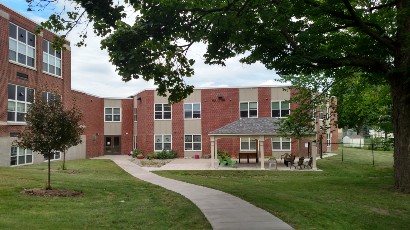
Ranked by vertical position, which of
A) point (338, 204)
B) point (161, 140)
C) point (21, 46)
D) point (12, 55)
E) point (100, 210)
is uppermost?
point (21, 46)

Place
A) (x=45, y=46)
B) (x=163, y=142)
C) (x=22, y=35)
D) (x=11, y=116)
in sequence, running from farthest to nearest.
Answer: (x=163, y=142) < (x=45, y=46) < (x=22, y=35) < (x=11, y=116)

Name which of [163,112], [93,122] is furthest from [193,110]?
[93,122]

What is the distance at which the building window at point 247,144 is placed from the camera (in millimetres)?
39625

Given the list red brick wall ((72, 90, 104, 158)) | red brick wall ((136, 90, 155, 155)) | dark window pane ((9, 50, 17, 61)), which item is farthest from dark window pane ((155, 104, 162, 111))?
dark window pane ((9, 50, 17, 61))

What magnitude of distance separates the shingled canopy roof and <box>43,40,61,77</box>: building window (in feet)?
48.3

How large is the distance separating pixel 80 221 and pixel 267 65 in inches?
373

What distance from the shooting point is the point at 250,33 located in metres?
13.8

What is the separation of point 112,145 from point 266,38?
36.9 m

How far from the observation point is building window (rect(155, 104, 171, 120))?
139 feet

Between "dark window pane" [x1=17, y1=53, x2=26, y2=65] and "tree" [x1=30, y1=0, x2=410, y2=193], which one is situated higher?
"dark window pane" [x1=17, y1=53, x2=26, y2=65]

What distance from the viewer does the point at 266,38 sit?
14.2 meters

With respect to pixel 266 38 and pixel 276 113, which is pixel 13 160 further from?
pixel 276 113

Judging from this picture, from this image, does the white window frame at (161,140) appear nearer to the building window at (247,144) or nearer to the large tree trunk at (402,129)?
the building window at (247,144)

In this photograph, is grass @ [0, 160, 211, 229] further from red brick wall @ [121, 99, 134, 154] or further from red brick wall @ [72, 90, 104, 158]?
red brick wall @ [121, 99, 134, 154]
